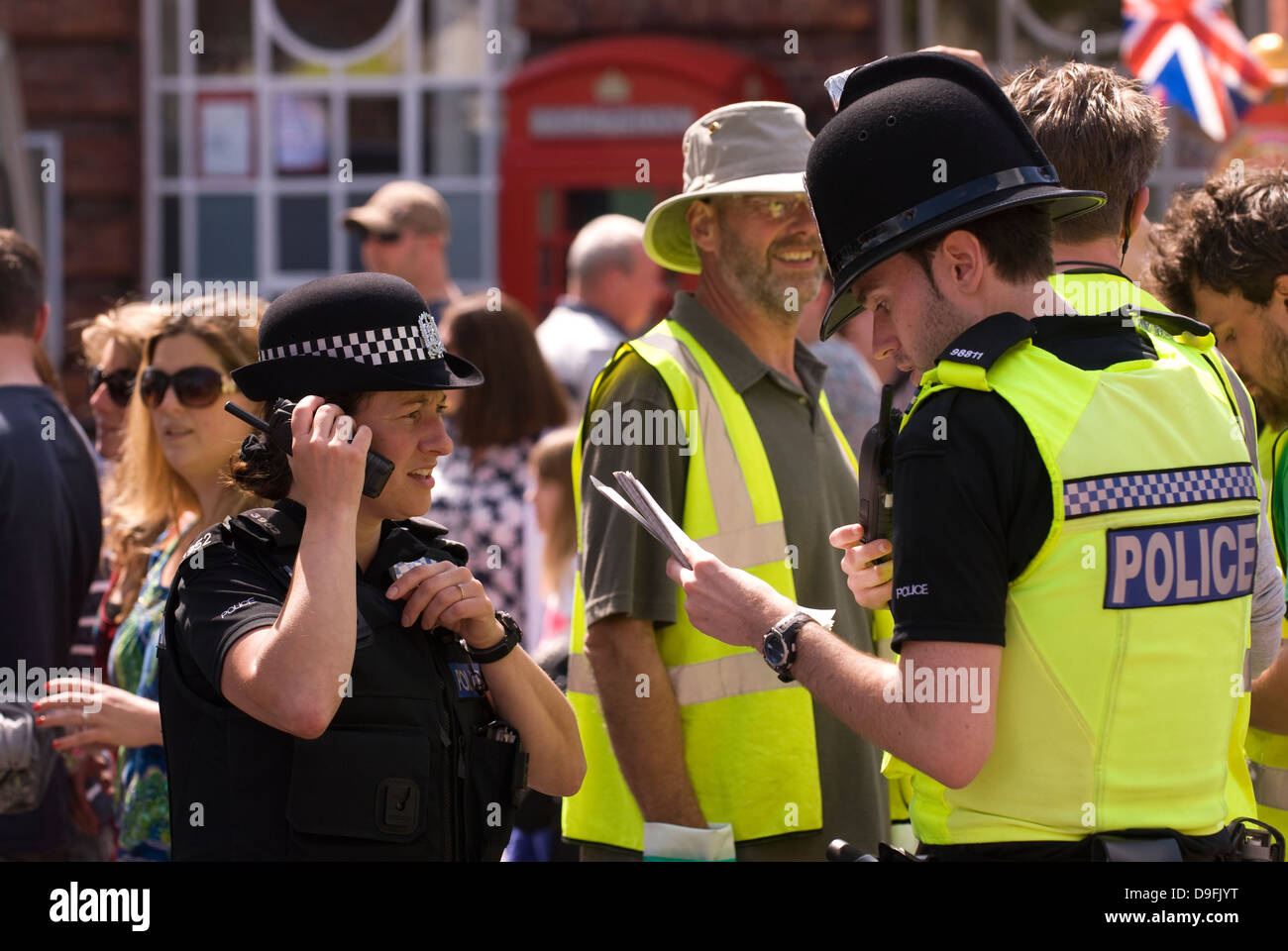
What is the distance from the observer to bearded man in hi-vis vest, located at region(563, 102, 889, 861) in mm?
2914

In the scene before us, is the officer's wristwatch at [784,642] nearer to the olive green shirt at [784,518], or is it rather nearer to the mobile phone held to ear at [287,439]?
the mobile phone held to ear at [287,439]

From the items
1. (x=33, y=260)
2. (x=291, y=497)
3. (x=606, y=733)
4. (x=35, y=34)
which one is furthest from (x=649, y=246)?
(x=35, y=34)

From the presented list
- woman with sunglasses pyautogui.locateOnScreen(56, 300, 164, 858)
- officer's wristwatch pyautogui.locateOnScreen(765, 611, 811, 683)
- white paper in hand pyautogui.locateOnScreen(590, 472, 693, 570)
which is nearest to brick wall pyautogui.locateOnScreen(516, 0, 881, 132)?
woman with sunglasses pyautogui.locateOnScreen(56, 300, 164, 858)

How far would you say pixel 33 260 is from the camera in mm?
4059

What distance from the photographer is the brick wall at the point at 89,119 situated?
30.3 ft

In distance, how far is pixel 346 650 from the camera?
2.19 meters

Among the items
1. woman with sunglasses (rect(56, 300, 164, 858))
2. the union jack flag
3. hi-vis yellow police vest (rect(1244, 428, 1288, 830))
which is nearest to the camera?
hi-vis yellow police vest (rect(1244, 428, 1288, 830))

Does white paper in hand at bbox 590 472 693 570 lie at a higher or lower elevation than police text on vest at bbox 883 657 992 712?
higher

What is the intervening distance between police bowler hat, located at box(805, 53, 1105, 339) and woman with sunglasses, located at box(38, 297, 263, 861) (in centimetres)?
159

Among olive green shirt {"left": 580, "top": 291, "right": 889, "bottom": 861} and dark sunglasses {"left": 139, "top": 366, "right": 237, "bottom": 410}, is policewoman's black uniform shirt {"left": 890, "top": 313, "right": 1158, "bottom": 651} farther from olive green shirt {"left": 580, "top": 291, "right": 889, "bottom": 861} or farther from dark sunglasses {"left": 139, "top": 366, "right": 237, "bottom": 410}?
dark sunglasses {"left": 139, "top": 366, "right": 237, "bottom": 410}

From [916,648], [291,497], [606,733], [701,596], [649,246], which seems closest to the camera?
[916,648]
